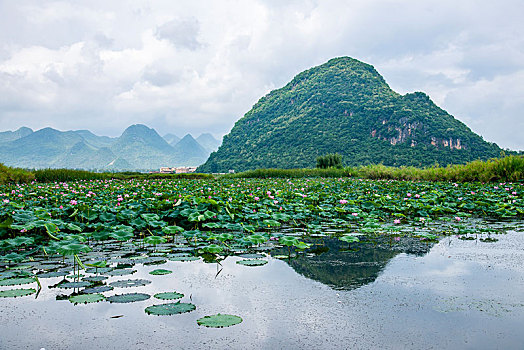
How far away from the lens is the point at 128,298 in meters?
2.14

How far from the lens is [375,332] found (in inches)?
66.2

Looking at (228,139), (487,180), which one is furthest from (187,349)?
(228,139)

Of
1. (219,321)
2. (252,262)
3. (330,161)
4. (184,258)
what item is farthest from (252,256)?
(330,161)

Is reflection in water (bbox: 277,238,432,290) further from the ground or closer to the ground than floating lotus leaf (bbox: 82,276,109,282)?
further from the ground

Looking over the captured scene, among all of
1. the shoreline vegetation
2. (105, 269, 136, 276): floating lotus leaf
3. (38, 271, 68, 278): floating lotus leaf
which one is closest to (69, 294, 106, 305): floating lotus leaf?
(105, 269, 136, 276): floating lotus leaf

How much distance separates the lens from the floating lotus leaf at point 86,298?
6.84ft

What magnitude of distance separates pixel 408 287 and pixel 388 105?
9043cm

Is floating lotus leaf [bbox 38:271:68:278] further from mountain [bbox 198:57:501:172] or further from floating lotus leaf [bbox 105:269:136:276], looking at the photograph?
mountain [bbox 198:57:501:172]

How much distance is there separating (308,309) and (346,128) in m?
84.5

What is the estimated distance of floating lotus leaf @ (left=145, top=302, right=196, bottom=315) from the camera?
1902mm

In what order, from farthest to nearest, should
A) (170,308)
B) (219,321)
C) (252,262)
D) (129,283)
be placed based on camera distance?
(252,262) < (129,283) < (170,308) < (219,321)

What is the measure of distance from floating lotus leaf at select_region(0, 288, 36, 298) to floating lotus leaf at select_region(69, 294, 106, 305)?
12.1 inches

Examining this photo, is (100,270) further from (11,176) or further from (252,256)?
(11,176)

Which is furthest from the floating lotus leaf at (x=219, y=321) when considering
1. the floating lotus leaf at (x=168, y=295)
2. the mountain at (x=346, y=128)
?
the mountain at (x=346, y=128)
